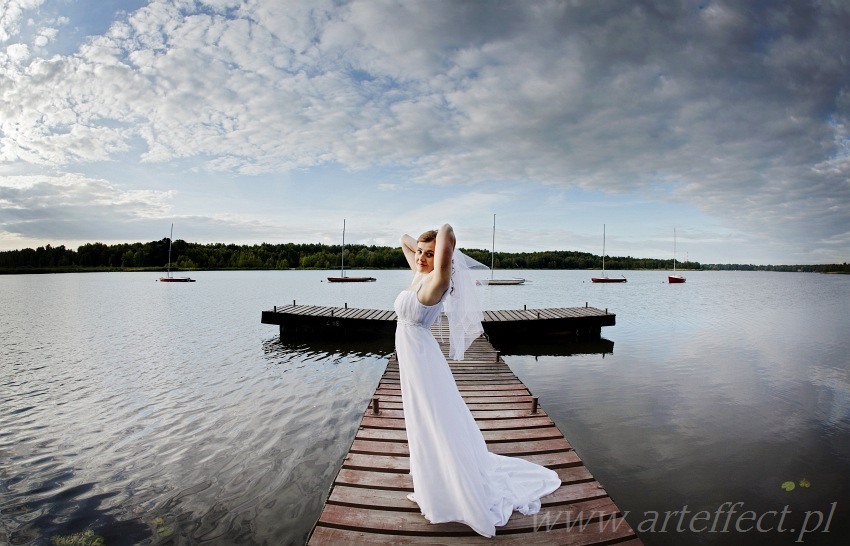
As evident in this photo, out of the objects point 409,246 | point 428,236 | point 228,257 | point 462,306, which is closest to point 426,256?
point 428,236

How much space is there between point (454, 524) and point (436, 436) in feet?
2.50

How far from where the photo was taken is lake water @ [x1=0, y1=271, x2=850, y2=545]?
194 inches

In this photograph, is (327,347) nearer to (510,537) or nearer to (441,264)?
(510,537)

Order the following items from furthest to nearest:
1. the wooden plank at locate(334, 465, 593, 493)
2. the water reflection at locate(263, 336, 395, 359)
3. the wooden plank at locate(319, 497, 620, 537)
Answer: the water reflection at locate(263, 336, 395, 359)
the wooden plank at locate(334, 465, 593, 493)
the wooden plank at locate(319, 497, 620, 537)

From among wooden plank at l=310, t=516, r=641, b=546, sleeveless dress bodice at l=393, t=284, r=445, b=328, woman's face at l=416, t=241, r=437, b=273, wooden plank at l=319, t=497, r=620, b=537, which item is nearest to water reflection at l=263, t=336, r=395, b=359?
wooden plank at l=319, t=497, r=620, b=537

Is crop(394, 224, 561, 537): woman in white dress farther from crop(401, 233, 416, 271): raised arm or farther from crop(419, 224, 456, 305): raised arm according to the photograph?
crop(401, 233, 416, 271): raised arm

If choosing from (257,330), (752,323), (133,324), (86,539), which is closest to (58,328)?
(133,324)

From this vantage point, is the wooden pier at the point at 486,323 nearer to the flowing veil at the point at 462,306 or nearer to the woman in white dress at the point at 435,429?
the flowing veil at the point at 462,306

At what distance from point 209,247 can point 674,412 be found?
121279mm

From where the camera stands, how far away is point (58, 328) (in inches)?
744

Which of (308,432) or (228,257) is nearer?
(308,432)

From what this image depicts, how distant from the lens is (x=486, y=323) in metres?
16.3

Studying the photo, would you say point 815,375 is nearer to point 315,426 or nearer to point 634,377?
point 634,377

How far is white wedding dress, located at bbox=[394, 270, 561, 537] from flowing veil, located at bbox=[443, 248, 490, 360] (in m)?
0.55
